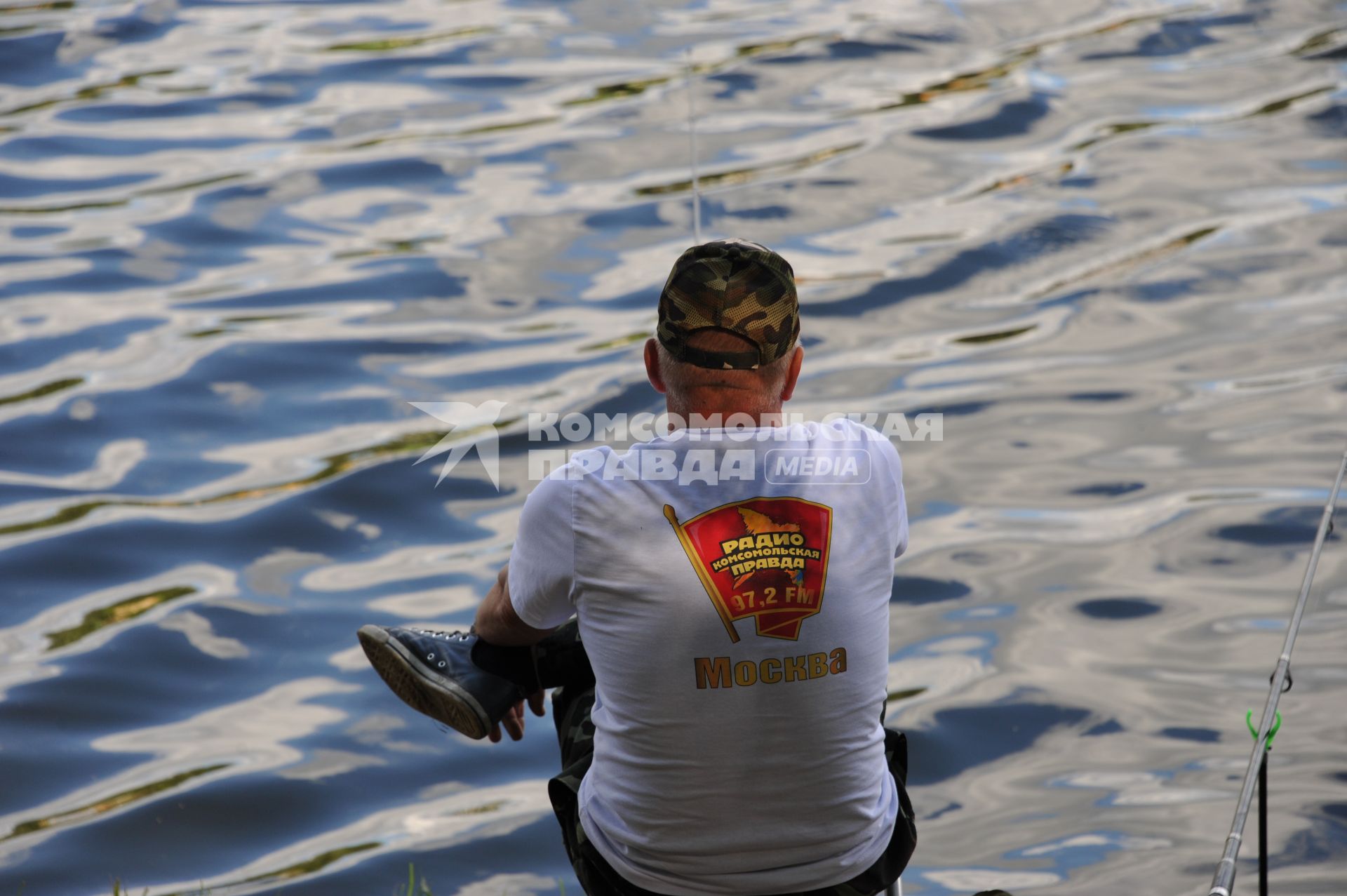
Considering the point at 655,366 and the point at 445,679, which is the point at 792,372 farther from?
the point at 445,679

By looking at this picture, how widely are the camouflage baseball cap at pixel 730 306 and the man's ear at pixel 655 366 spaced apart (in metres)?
0.05

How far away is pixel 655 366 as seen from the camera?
85.5 inches

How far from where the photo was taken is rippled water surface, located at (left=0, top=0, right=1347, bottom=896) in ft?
12.2

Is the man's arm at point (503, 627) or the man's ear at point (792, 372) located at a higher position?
the man's ear at point (792, 372)

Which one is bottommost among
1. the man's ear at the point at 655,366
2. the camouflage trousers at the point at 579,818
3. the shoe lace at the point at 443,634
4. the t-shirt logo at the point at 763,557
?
the camouflage trousers at the point at 579,818

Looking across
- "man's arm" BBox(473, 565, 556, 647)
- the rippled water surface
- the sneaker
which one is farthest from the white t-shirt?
the rippled water surface

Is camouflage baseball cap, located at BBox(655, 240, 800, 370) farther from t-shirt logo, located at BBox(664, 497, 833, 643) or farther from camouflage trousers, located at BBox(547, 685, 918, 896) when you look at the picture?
camouflage trousers, located at BBox(547, 685, 918, 896)

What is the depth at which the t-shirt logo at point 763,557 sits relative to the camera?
194 centimetres

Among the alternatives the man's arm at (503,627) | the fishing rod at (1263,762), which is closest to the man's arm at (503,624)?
the man's arm at (503,627)

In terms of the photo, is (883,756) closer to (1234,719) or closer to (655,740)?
(655,740)

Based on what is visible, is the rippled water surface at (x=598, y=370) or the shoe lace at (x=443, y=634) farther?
the rippled water surface at (x=598, y=370)

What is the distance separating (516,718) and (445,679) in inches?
5.9

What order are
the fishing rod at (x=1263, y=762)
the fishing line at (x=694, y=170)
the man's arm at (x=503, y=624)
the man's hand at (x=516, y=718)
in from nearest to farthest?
the fishing rod at (x=1263, y=762), the man's arm at (x=503, y=624), the man's hand at (x=516, y=718), the fishing line at (x=694, y=170)

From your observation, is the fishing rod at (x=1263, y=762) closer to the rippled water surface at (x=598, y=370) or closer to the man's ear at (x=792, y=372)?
the man's ear at (x=792, y=372)
